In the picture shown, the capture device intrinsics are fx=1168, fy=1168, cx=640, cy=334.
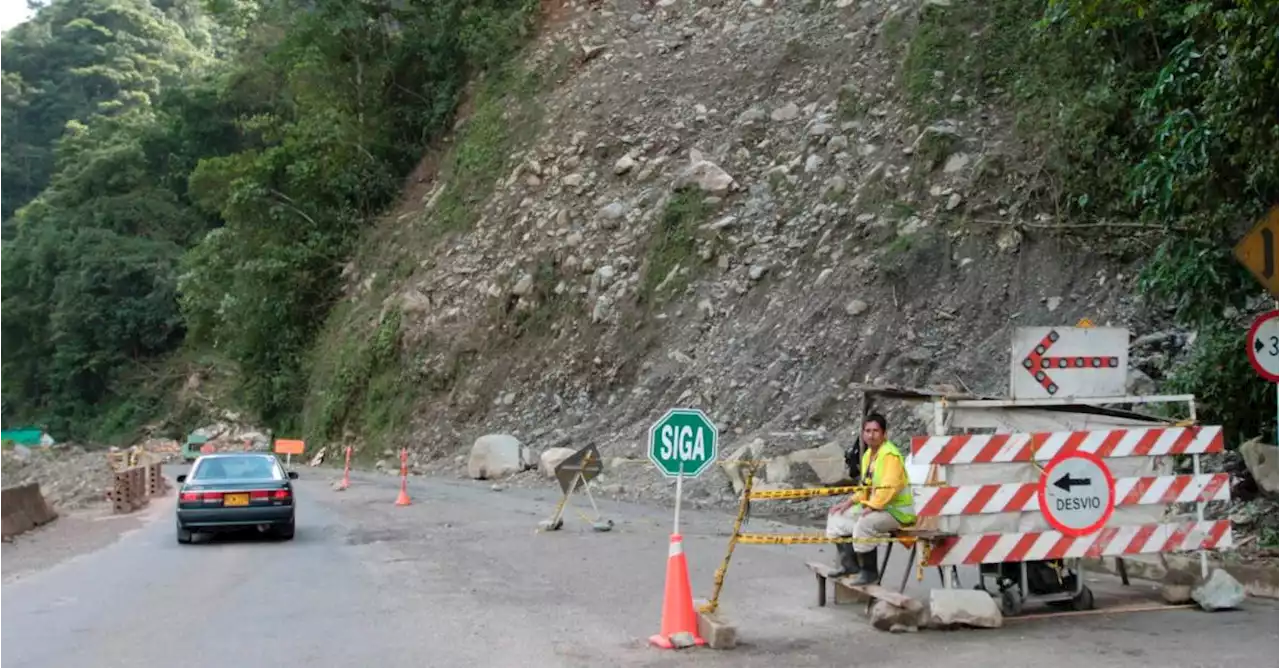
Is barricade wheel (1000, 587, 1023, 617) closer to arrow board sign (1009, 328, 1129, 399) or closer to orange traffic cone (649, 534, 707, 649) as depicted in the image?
arrow board sign (1009, 328, 1129, 399)

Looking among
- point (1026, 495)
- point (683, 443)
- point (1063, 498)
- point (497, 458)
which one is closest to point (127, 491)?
point (497, 458)

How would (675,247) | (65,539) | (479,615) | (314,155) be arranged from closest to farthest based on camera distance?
(479,615)
(65,539)
(675,247)
(314,155)

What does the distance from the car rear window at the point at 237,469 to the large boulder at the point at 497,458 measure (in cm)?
1009

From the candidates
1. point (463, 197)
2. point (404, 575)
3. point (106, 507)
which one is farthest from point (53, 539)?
point (463, 197)

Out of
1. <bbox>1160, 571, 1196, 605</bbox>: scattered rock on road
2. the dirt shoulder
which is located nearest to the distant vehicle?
the dirt shoulder

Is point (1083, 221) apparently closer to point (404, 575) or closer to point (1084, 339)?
point (1084, 339)

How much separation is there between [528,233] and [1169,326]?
1878 centimetres

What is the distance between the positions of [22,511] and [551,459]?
10.2 meters

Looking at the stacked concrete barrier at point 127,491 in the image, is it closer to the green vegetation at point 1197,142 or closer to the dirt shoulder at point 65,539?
the dirt shoulder at point 65,539

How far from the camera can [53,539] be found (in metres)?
17.3

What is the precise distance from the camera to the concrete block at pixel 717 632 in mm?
8031

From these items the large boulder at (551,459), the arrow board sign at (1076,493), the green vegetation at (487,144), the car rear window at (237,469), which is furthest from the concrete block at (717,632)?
the green vegetation at (487,144)

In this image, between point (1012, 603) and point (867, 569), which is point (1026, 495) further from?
point (867, 569)

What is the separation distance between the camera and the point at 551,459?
25000 millimetres
